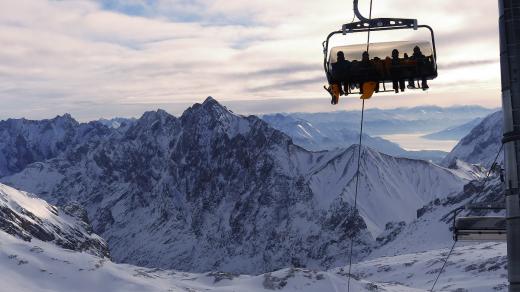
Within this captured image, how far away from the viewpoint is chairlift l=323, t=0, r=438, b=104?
24422 millimetres

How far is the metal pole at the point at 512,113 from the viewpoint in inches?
677

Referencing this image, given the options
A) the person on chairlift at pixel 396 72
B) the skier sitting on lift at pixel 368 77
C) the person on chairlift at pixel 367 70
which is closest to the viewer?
the skier sitting on lift at pixel 368 77

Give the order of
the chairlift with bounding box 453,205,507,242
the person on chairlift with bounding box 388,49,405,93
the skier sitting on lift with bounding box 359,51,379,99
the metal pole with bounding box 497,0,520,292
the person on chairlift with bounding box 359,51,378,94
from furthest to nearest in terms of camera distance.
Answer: the person on chairlift with bounding box 388,49,405,93, the person on chairlift with bounding box 359,51,378,94, the skier sitting on lift with bounding box 359,51,379,99, the chairlift with bounding box 453,205,507,242, the metal pole with bounding box 497,0,520,292

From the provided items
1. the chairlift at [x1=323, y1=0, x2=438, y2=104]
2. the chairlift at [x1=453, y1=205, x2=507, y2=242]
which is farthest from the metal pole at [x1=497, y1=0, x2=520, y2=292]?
the chairlift at [x1=323, y1=0, x2=438, y2=104]

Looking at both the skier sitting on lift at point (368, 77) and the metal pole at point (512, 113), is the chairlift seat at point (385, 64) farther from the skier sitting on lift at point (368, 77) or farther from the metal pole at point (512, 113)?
the metal pole at point (512, 113)

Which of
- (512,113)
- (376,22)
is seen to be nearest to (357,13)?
(376,22)

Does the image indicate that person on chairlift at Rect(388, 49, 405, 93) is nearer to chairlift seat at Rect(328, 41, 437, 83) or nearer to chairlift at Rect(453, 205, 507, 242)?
chairlift seat at Rect(328, 41, 437, 83)

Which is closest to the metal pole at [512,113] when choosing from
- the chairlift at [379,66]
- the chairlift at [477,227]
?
the chairlift at [477,227]

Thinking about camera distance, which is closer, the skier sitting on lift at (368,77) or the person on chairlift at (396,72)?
the skier sitting on lift at (368,77)

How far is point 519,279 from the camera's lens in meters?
17.2

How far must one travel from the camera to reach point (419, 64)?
2512 cm

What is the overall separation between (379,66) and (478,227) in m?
6.82

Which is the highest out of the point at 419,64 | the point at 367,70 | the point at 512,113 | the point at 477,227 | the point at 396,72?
the point at 419,64

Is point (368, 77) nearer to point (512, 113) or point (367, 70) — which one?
point (367, 70)
